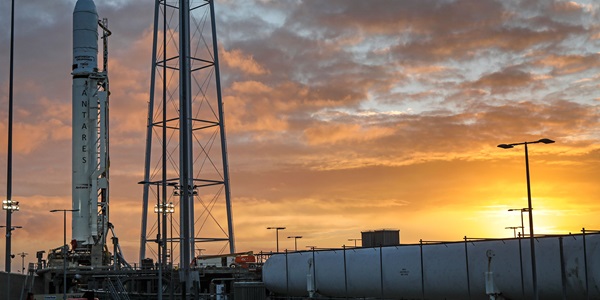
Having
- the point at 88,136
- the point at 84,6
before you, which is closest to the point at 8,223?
the point at 88,136

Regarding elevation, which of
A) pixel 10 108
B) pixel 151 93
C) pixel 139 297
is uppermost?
pixel 151 93

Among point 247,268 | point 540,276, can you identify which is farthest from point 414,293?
point 247,268

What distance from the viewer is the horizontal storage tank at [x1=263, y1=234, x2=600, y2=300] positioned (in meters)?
46.9

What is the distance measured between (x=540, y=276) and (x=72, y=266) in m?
59.8

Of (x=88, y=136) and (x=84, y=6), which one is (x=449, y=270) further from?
(x=84, y=6)

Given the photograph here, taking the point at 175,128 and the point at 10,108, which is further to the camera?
the point at 175,128

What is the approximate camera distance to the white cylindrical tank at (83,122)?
94.2m

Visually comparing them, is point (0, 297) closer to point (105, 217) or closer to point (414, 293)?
point (105, 217)

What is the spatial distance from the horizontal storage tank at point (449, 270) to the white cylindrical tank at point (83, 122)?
32.9m

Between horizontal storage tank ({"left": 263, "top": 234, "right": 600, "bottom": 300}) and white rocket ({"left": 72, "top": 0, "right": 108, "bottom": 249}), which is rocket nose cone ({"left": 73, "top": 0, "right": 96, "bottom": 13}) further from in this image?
horizontal storage tank ({"left": 263, "top": 234, "right": 600, "bottom": 300})

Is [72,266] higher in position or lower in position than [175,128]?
lower

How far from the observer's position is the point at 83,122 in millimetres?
94625

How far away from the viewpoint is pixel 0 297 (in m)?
86.4

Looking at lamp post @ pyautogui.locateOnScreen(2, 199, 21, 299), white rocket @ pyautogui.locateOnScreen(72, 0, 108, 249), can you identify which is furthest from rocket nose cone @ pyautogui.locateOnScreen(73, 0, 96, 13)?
lamp post @ pyautogui.locateOnScreen(2, 199, 21, 299)
